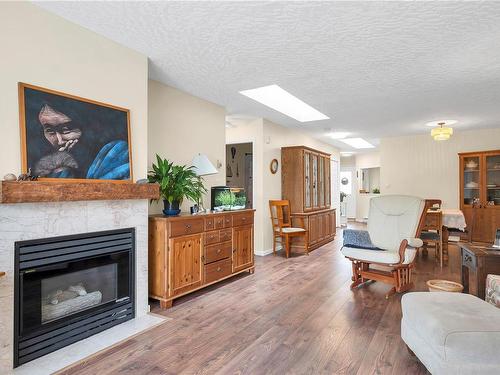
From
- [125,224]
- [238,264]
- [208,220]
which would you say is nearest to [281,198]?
[238,264]

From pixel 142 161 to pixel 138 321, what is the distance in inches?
56.3

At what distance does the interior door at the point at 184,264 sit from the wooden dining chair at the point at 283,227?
90.7 inches

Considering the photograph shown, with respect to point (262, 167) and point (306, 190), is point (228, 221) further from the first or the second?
point (306, 190)

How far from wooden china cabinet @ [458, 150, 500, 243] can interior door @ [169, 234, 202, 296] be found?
5.75 meters

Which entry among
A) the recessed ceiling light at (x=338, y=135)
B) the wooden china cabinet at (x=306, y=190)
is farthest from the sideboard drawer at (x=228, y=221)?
the recessed ceiling light at (x=338, y=135)

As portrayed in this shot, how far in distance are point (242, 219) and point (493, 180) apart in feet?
18.4

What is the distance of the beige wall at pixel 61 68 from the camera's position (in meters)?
2.01

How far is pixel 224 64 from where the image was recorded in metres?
3.18

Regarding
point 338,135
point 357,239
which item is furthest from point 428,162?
point 357,239

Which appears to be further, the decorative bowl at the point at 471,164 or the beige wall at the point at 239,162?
the beige wall at the point at 239,162

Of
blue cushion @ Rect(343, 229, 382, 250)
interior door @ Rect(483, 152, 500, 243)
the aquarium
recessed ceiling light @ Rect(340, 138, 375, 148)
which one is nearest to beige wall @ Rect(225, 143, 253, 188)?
recessed ceiling light @ Rect(340, 138, 375, 148)

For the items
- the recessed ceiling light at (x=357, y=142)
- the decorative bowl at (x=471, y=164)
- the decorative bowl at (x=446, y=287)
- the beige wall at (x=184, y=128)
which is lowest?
the decorative bowl at (x=446, y=287)

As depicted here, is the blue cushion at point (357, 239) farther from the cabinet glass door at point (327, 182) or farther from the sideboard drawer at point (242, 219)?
the cabinet glass door at point (327, 182)

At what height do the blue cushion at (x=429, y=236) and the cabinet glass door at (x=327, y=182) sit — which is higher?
the cabinet glass door at (x=327, y=182)
